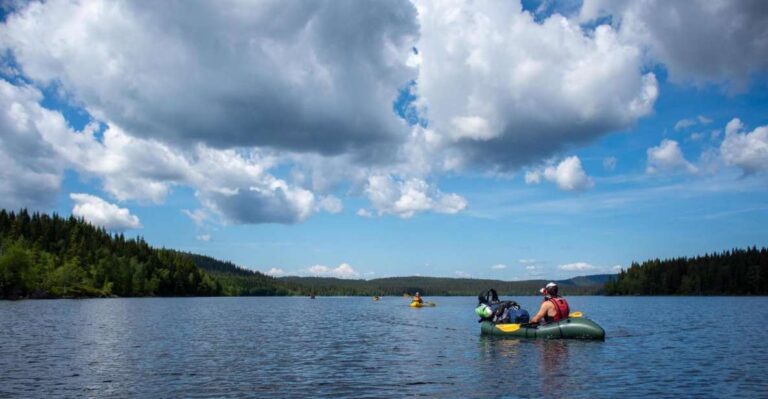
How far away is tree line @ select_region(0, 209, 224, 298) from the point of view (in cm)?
12438

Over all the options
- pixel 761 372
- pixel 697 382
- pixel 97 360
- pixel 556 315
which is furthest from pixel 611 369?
pixel 97 360

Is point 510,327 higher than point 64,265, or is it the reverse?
point 64,265

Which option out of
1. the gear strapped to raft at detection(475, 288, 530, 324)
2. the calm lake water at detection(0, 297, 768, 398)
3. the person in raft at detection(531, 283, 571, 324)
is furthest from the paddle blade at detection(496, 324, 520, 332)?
the gear strapped to raft at detection(475, 288, 530, 324)

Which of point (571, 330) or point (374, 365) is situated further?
point (571, 330)

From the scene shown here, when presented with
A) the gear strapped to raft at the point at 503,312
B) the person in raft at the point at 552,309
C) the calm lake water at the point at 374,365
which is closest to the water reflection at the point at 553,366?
the calm lake water at the point at 374,365

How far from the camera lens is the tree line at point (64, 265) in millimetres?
124375

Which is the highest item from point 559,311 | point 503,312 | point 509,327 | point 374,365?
point 559,311

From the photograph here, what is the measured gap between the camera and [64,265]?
146 meters

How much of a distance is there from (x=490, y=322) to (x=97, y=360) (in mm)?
26984

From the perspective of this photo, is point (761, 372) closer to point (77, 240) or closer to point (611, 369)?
point (611, 369)

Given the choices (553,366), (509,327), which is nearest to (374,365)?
(553,366)

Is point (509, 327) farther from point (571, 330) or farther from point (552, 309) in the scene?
point (571, 330)

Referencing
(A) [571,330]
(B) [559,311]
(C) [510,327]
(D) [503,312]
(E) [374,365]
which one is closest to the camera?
(E) [374,365]

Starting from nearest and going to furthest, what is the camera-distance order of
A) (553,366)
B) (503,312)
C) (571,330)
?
(553,366)
(571,330)
(503,312)
